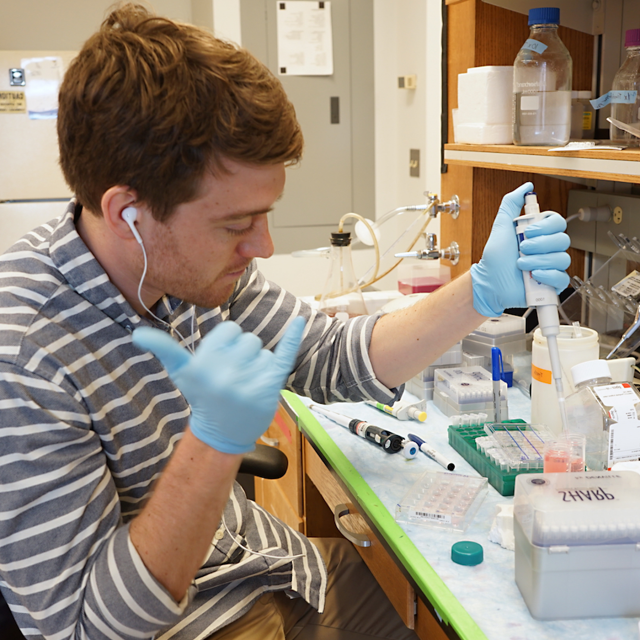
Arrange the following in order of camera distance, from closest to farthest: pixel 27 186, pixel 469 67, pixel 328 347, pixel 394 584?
pixel 394 584 < pixel 328 347 < pixel 469 67 < pixel 27 186

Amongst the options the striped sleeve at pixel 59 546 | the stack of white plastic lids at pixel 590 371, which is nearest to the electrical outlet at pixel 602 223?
the stack of white plastic lids at pixel 590 371

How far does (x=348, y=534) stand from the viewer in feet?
3.92

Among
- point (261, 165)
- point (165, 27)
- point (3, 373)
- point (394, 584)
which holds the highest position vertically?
point (165, 27)

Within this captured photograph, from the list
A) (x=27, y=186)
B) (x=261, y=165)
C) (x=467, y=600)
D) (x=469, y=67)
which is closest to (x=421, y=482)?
(x=467, y=600)

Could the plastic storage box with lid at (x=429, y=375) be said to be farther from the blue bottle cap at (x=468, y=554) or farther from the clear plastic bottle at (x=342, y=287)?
the blue bottle cap at (x=468, y=554)

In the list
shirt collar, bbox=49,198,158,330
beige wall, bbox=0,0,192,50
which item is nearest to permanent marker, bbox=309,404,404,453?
shirt collar, bbox=49,198,158,330

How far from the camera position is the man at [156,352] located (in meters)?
0.80

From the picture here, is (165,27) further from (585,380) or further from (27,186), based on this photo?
(27,186)

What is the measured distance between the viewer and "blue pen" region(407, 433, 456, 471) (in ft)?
3.82

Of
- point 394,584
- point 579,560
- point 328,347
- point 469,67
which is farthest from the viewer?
point 469,67

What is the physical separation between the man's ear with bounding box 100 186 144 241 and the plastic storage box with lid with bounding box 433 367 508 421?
2.32ft

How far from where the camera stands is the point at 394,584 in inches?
40.9

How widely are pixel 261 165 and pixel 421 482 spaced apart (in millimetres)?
548

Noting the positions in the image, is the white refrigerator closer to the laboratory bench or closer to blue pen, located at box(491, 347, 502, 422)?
the laboratory bench
